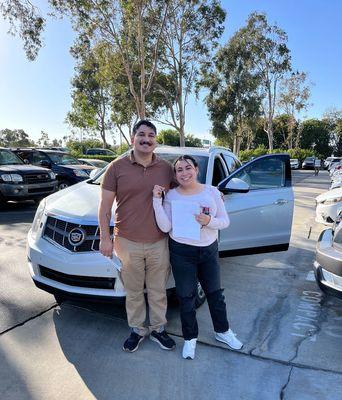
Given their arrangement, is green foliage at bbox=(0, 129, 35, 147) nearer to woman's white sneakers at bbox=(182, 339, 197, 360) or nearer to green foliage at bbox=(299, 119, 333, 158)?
green foliage at bbox=(299, 119, 333, 158)

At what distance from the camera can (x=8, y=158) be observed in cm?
1126

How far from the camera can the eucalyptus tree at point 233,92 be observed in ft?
96.4

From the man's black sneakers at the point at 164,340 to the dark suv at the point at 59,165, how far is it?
9917mm

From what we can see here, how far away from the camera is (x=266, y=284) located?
5.07 metres

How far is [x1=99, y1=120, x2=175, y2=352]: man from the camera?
3062 mm

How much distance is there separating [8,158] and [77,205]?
8.35m

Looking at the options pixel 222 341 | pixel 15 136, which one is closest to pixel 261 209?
pixel 222 341

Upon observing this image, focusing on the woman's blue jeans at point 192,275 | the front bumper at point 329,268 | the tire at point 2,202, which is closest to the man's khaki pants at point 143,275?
the woman's blue jeans at point 192,275

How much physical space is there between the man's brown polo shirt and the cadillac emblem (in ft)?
1.64

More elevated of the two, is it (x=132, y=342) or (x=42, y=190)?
(x=132, y=342)

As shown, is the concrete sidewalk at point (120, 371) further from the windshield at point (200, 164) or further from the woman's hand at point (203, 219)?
the windshield at point (200, 164)

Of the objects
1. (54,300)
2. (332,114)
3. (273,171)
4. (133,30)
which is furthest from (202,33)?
(332,114)

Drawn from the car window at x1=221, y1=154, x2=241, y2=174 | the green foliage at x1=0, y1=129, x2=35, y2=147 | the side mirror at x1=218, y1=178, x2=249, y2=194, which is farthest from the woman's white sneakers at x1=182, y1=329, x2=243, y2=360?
the green foliage at x1=0, y1=129, x2=35, y2=147

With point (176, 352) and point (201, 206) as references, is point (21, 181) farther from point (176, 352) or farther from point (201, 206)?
point (201, 206)
